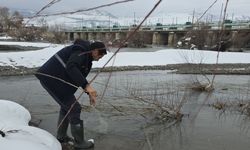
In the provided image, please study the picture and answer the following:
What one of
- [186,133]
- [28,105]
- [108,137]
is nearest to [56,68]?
[108,137]

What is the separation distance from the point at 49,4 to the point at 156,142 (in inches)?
195

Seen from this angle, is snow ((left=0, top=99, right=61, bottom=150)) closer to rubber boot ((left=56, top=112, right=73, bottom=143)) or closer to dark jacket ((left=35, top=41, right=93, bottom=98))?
rubber boot ((left=56, top=112, right=73, bottom=143))

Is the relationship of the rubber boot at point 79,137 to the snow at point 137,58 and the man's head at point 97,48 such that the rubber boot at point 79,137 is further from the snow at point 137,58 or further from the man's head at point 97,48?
the snow at point 137,58

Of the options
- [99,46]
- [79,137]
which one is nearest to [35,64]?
[79,137]

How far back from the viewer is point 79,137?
228 inches

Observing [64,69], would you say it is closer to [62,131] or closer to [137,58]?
[62,131]

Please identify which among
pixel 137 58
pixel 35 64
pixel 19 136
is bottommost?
pixel 137 58

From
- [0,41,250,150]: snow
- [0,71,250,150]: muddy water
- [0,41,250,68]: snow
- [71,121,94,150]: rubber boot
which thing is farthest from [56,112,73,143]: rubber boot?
[0,41,250,68]: snow

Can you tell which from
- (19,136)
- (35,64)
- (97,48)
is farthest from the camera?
(35,64)

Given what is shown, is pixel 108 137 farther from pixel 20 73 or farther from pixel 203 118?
pixel 20 73

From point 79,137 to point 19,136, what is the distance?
1.10m

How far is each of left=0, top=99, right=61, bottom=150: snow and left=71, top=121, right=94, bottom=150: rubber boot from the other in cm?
31

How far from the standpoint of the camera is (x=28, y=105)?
9875mm

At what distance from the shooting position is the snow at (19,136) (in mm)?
4525
